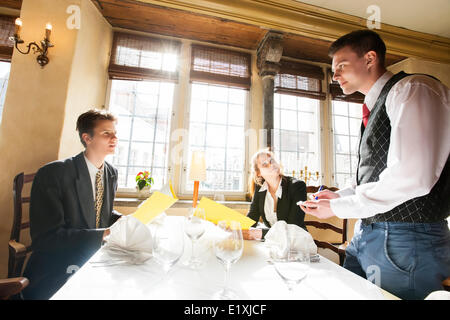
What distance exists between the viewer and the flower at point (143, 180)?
279 centimetres

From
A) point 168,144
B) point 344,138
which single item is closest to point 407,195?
point 168,144

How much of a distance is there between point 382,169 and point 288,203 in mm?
1034

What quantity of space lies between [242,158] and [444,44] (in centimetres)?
370

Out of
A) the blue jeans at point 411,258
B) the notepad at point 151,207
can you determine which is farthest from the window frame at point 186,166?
the blue jeans at point 411,258

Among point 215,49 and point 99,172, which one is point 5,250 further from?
point 215,49

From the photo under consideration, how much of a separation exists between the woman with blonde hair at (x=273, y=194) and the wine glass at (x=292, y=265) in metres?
1.14

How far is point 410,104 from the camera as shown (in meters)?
0.81

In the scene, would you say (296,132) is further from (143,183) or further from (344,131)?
(143,183)

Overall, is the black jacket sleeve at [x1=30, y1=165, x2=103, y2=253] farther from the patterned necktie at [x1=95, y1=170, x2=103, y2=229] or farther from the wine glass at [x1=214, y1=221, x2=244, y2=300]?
the wine glass at [x1=214, y1=221, x2=244, y2=300]

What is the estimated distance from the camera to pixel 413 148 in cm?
77

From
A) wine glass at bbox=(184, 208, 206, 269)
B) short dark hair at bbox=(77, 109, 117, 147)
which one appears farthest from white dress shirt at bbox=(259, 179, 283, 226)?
short dark hair at bbox=(77, 109, 117, 147)

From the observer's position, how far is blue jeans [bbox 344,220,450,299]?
80 cm

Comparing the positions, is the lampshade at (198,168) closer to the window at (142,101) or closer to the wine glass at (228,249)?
the window at (142,101)
